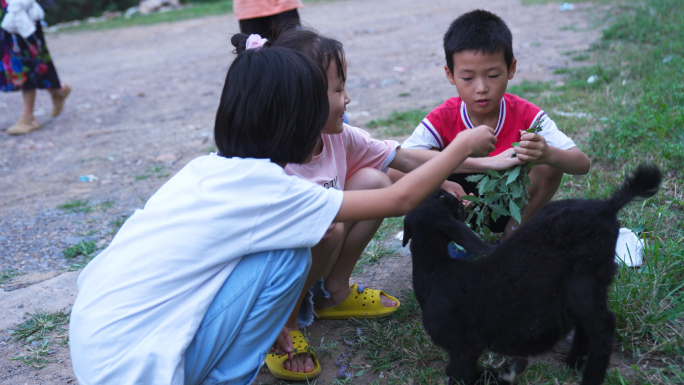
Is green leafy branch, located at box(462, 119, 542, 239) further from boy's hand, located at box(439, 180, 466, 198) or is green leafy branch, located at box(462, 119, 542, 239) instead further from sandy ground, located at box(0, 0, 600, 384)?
sandy ground, located at box(0, 0, 600, 384)

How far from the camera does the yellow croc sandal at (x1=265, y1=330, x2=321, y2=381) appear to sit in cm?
229

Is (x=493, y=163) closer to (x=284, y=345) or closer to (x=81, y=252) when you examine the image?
(x=284, y=345)

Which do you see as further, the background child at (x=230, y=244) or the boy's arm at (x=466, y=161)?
the boy's arm at (x=466, y=161)

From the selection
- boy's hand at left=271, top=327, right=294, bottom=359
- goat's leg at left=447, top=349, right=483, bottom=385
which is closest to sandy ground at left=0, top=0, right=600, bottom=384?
boy's hand at left=271, top=327, right=294, bottom=359

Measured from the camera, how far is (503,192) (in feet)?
7.97

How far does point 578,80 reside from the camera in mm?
5582

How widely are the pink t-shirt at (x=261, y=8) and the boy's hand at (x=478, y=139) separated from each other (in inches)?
100

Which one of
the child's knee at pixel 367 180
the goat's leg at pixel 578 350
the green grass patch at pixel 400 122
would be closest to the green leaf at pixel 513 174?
the child's knee at pixel 367 180

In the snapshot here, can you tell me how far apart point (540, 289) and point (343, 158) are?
111 centimetres

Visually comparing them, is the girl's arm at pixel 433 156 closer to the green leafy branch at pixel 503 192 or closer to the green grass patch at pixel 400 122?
the green leafy branch at pixel 503 192

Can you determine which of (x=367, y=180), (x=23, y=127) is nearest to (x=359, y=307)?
(x=367, y=180)

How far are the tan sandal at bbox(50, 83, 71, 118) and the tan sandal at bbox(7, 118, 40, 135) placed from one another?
375mm

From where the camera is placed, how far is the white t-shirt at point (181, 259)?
1.81m

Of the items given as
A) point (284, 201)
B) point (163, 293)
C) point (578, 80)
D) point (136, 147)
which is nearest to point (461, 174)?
point (284, 201)
